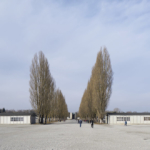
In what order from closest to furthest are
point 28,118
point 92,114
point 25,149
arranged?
point 25,149
point 28,118
point 92,114

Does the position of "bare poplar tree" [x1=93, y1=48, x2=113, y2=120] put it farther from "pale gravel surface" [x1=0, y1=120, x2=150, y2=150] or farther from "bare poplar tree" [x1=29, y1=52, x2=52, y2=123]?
"pale gravel surface" [x1=0, y1=120, x2=150, y2=150]

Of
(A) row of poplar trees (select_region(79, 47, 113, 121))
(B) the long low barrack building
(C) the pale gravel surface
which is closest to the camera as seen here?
(C) the pale gravel surface

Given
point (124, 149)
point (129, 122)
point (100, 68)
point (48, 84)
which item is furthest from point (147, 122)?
point (124, 149)

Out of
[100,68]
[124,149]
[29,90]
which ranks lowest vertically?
[124,149]

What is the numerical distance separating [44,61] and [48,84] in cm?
550

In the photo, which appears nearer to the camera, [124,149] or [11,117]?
[124,149]

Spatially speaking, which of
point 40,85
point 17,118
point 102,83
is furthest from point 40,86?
point 102,83

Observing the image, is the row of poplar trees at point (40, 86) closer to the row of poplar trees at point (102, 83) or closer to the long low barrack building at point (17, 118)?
the long low barrack building at point (17, 118)

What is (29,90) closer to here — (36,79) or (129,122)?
(36,79)

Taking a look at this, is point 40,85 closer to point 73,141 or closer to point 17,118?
point 17,118

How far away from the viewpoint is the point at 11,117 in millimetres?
45562

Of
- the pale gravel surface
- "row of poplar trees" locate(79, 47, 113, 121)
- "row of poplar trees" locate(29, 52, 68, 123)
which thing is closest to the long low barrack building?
"row of poplar trees" locate(29, 52, 68, 123)

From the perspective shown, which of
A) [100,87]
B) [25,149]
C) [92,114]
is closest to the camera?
A: [25,149]

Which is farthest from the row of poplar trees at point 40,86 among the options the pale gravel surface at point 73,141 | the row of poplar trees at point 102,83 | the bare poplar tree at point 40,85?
the pale gravel surface at point 73,141
